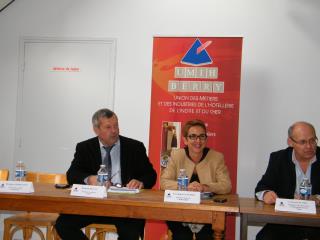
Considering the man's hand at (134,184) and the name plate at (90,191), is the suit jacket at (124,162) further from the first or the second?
the name plate at (90,191)

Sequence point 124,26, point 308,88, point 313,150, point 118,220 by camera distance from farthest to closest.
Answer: point 124,26, point 308,88, point 118,220, point 313,150

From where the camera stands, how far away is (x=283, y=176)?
3.00 meters

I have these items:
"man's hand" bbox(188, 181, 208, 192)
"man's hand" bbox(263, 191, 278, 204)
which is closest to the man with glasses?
"man's hand" bbox(188, 181, 208, 192)

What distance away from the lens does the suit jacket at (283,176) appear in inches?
116

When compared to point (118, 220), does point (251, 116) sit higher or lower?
higher

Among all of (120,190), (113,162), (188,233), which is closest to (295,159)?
(188,233)

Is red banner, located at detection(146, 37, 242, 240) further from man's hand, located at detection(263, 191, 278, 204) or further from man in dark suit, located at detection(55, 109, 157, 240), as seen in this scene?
man's hand, located at detection(263, 191, 278, 204)

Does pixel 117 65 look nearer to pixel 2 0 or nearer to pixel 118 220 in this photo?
pixel 2 0

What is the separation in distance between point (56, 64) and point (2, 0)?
3.10 feet

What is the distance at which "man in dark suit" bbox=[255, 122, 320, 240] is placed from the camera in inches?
113

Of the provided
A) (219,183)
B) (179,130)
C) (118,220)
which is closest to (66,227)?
(118,220)

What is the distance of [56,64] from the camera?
4648 mm

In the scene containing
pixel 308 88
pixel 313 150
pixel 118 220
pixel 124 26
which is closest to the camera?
pixel 313 150

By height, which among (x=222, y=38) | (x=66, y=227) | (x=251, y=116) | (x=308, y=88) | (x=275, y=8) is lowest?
(x=66, y=227)
